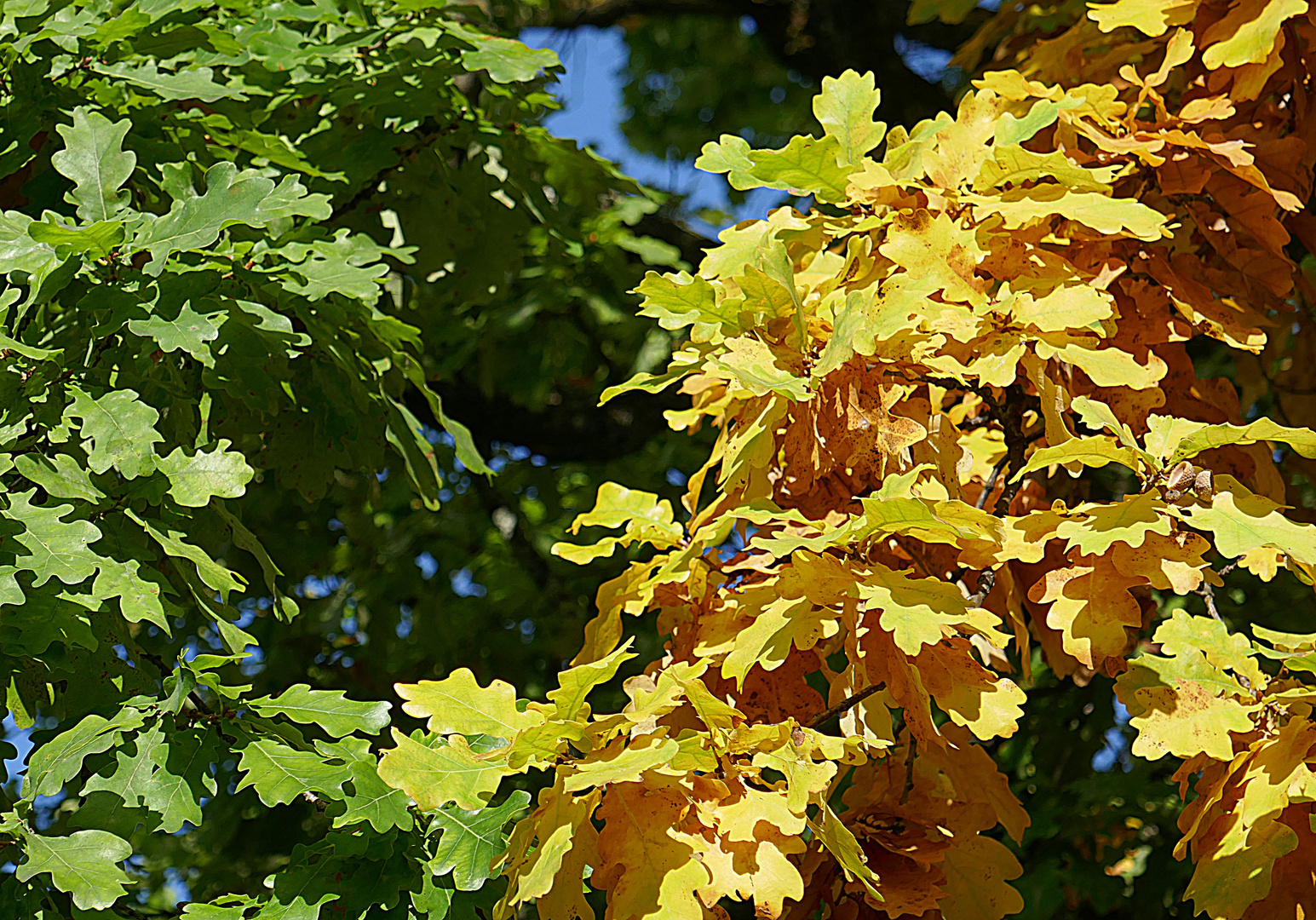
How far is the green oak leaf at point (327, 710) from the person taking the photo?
1.26 metres

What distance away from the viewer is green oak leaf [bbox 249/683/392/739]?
1.26m

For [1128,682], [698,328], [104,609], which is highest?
[698,328]

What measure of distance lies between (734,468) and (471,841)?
0.46m

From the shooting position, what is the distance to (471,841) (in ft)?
3.81

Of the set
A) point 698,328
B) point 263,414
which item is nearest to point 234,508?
point 263,414

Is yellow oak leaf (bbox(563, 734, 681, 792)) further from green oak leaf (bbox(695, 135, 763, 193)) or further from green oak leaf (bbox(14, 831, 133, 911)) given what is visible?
green oak leaf (bbox(695, 135, 763, 193))

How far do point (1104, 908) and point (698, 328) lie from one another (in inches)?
62.1

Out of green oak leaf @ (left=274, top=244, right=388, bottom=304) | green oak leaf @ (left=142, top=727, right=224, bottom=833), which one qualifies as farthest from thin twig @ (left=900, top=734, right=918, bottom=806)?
green oak leaf @ (left=274, top=244, right=388, bottom=304)

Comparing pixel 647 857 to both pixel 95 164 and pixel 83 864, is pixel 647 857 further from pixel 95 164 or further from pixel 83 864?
pixel 95 164

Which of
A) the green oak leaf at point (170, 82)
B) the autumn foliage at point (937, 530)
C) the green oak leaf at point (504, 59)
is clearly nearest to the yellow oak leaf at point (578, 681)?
the autumn foliage at point (937, 530)

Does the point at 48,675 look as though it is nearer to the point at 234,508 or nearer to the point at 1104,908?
the point at 234,508

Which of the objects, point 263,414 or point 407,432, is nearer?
point 263,414

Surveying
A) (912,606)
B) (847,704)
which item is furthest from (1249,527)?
(847,704)

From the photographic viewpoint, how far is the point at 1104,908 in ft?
7.27
